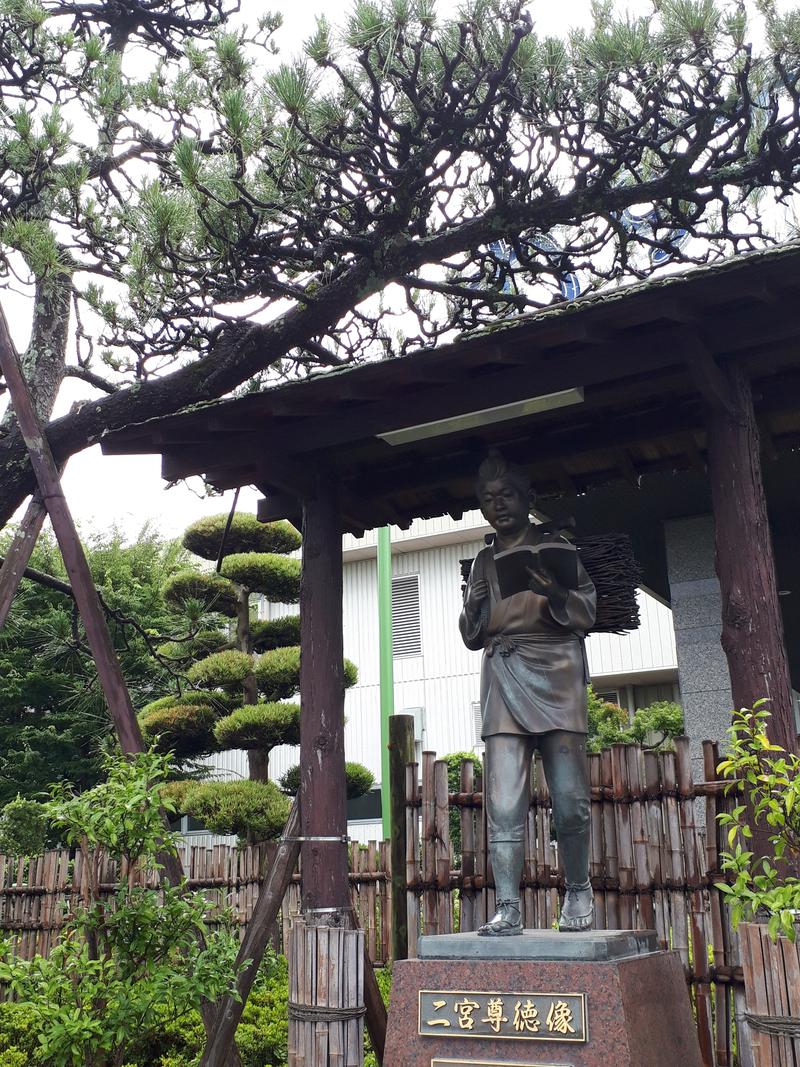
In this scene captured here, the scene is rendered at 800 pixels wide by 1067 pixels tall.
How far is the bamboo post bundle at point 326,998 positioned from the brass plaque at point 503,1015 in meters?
1.28

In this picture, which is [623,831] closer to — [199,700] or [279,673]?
[279,673]

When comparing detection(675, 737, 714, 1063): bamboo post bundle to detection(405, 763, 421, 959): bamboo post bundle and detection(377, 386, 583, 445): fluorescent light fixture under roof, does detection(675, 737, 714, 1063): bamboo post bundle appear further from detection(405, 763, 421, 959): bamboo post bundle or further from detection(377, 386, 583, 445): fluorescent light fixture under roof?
detection(377, 386, 583, 445): fluorescent light fixture under roof

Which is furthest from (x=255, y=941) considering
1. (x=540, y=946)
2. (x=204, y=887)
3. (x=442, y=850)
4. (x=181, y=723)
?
(x=181, y=723)

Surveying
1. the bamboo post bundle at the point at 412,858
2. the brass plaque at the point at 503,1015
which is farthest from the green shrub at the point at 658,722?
the brass plaque at the point at 503,1015

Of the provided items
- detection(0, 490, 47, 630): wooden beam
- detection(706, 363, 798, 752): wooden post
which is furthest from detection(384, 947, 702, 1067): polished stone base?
detection(0, 490, 47, 630): wooden beam

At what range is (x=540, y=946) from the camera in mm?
4215

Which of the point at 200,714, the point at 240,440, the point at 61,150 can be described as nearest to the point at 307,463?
the point at 240,440

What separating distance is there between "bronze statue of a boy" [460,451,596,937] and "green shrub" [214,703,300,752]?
7.34 m

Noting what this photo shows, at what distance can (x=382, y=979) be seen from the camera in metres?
8.05

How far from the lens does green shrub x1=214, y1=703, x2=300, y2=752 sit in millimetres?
12195

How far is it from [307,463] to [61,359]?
186 inches

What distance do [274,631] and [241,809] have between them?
3.02 meters

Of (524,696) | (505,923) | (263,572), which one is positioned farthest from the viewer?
(263,572)

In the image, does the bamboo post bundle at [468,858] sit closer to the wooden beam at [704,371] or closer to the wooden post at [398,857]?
the wooden post at [398,857]
